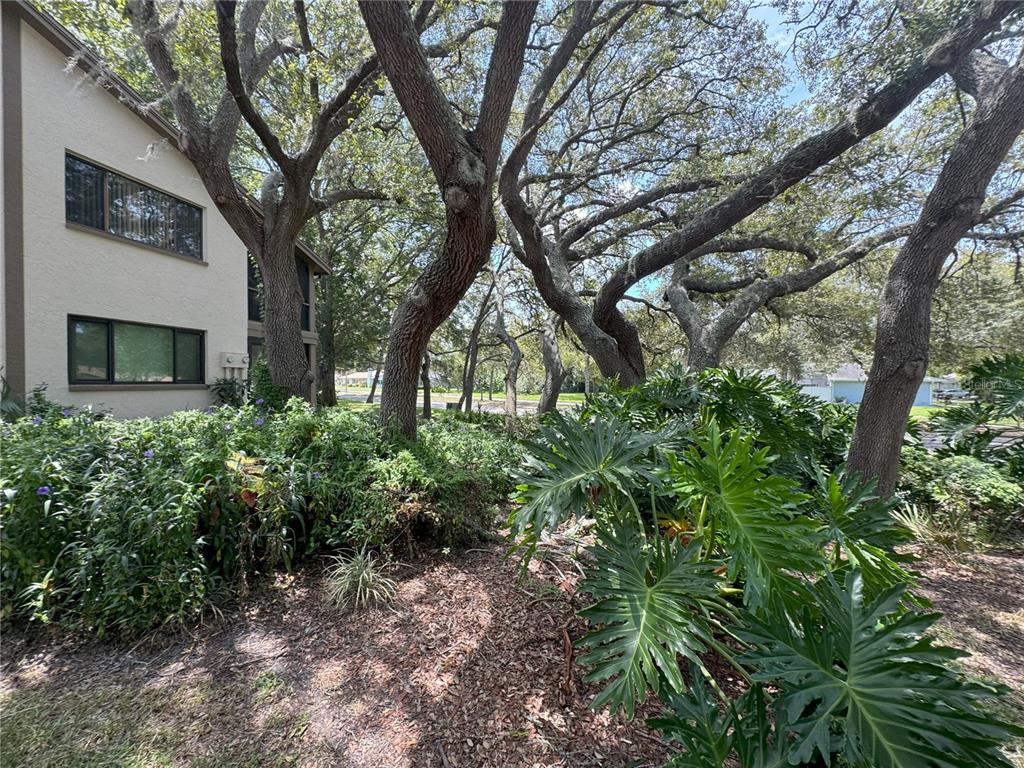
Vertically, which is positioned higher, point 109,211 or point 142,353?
point 109,211

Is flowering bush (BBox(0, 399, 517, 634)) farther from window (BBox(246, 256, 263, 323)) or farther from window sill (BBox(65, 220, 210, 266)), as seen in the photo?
window (BBox(246, 256, 263, 323))

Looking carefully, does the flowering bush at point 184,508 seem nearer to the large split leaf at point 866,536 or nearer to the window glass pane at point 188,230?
the large split leaf at point 866,536

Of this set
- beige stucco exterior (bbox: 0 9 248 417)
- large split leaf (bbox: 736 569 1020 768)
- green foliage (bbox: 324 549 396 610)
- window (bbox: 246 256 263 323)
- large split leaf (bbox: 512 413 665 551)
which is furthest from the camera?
window (bbox: 246 256 263 323)

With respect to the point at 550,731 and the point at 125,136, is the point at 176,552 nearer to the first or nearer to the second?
the point at 550,731

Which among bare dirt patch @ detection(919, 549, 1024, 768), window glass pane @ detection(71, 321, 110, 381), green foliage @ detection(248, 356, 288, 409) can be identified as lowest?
bare dirt patch @ detection(919, 549, 1024, 768)

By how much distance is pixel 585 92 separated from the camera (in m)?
6.86

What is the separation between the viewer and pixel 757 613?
1.43m

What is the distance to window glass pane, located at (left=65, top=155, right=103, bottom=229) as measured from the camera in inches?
251

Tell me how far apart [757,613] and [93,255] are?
32.7ft

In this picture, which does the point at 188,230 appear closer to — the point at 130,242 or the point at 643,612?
the point at 130,242

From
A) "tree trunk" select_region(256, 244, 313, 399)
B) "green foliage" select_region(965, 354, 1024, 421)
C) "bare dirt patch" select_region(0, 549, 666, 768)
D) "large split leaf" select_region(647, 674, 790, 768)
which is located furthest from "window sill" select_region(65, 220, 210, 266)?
"green foliage" select_region(965, 354, 1024, 421)

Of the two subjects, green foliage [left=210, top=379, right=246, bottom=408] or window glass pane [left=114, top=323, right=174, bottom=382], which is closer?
window glass pane [left=114, top=323, right=174, bottom=382]

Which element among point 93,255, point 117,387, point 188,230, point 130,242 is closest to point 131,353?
point 117,387

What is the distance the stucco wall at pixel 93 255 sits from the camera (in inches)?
231
